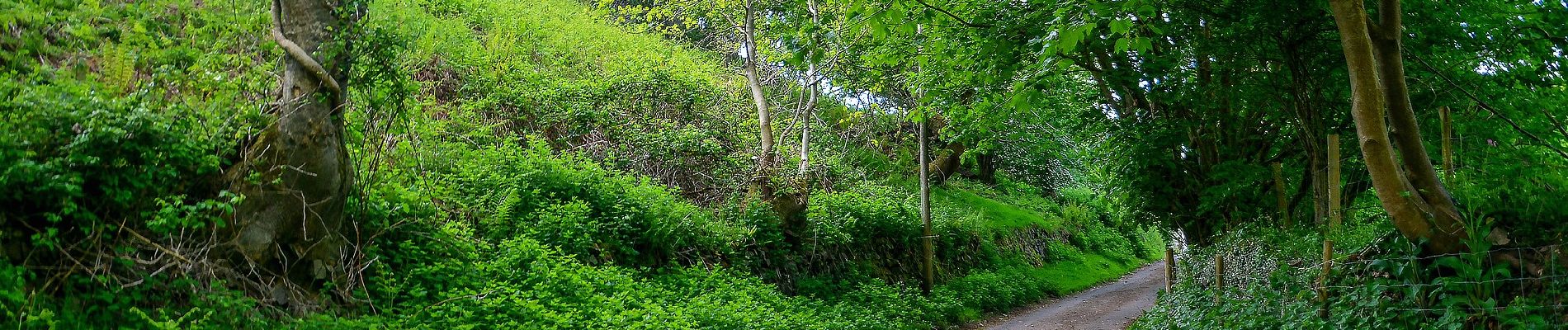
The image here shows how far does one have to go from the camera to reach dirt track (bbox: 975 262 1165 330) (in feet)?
52.5

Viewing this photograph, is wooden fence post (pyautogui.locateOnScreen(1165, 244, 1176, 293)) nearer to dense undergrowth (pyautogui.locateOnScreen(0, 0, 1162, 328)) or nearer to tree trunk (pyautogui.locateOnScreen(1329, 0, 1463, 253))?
dense undergrowth (pyautogui.locateOnScreen(0, 0, 1162, 328))

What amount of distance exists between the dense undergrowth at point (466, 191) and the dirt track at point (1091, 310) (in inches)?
23.5

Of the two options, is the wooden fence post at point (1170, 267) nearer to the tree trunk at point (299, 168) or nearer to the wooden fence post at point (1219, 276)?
the wooden fence post at point (1219, 276)

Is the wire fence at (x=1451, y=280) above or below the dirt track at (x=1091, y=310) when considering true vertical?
above

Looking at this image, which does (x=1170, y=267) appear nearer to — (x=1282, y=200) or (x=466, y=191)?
(x=1282, y=200)

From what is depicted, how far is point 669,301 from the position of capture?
10766mm

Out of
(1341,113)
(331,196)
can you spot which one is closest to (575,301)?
(331,196)

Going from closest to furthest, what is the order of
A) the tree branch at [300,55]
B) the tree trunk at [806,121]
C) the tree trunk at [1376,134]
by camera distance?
the tree trunk at [1376,134], the tree branch at [300,55], the tree trunk at [806,121]

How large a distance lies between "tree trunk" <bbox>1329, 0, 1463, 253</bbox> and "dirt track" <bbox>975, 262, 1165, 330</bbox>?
894 cm

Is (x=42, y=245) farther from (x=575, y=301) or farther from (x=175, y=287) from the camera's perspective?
(x=575, y=301)

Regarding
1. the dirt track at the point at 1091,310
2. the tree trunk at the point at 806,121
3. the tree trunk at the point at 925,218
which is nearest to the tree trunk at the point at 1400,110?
the dirt track at the point at 1091,310

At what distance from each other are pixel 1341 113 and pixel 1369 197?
8.31ft

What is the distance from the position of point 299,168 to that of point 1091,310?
15.3 m

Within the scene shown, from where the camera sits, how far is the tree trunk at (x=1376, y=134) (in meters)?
6.46
